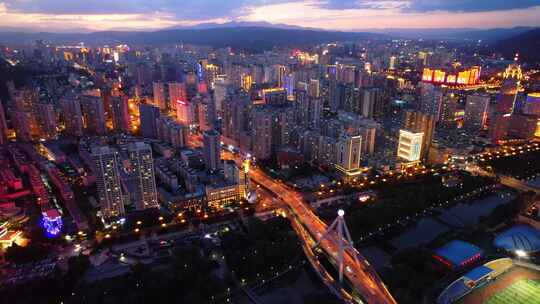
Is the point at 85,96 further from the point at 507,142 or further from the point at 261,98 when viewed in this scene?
the point at 507,142

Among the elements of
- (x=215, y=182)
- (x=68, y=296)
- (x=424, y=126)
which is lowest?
(x=68, y=296)

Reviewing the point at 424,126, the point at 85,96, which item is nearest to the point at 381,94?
the point at 424,126

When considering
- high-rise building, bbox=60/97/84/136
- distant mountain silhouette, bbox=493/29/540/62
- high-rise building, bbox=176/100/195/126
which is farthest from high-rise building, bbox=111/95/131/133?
distant mountain silhouette, bbox=493/29/540/62

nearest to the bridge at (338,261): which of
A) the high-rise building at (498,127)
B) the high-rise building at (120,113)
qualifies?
the high-rise building at (498,127)

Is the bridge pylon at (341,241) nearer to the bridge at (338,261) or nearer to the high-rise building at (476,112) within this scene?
the bridge at (338,261)

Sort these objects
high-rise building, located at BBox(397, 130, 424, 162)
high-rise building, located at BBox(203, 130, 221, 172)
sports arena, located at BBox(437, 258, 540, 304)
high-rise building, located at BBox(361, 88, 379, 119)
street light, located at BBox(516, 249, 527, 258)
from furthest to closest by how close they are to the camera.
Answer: high-rise building, located at BBox(361, 88, 379, 119) < high-rise building, located at BBox(397, 130, 424, 162) < high-rise building, located at BBox(203, 130, 221, 172) < street light, located at BBox(516, 249, 527, 258) < sports arena, located at BBox(437, 258, 540, 304)

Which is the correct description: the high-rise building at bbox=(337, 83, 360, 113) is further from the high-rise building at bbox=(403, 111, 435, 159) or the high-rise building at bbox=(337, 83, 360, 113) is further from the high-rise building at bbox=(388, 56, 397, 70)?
the high-rise building at bbox=(388, 56, 397, 70)
